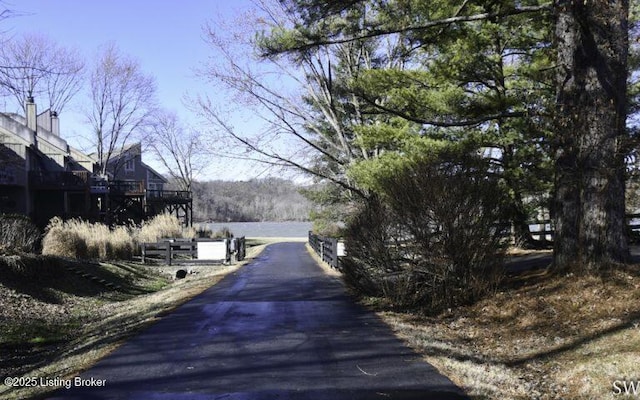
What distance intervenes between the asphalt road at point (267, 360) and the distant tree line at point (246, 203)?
95.4 meters

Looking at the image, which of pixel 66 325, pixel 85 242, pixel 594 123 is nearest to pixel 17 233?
pixel 85 242

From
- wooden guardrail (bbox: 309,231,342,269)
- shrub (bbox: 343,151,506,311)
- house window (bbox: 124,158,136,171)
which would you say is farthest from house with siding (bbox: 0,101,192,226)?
shrub (bbox: 343,151,506,311)

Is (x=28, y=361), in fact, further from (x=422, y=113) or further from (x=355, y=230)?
(x=422, y=113)

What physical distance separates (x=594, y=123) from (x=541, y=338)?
3.97 metres

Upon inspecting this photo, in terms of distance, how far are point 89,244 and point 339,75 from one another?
13640 mm

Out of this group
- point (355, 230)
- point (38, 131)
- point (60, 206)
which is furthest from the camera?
point (38, 131)

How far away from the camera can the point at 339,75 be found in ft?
88.5

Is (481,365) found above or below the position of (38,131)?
below

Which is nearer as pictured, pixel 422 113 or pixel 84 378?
pixel 84 378

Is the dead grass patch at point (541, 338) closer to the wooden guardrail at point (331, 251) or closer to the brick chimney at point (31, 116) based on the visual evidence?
the wooden guardrail at point (331, 251)

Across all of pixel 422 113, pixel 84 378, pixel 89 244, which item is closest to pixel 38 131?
pixel 89 244

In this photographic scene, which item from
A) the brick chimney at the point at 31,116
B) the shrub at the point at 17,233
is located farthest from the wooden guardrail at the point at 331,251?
the brick chimney at the point at 31,116

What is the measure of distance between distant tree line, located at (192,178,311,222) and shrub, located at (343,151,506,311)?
312ft

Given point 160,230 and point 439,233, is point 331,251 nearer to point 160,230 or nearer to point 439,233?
point 439,233
